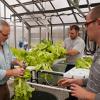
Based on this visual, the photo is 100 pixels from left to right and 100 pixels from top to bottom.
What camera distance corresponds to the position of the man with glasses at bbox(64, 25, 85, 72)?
12.4 ft

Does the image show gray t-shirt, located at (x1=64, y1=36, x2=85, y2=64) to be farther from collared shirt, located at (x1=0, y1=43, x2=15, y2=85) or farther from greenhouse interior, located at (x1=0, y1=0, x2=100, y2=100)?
collared shirt, located at (x1=0, y1=43, x2=15, y2=85)

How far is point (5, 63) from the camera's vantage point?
241 cm

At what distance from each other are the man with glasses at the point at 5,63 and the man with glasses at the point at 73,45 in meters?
1.41

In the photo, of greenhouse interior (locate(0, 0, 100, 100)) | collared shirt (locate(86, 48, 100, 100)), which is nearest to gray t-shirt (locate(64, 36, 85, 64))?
greenhouse interior (locate(0, 0, 100, 100))

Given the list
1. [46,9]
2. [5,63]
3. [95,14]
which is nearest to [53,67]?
[5,63]

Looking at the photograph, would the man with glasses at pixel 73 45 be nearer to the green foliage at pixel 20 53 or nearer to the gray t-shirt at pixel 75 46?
the gray t-shirt at pixel 75 46

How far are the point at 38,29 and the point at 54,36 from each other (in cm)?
102

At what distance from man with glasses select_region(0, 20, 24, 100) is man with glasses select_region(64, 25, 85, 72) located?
1.41m

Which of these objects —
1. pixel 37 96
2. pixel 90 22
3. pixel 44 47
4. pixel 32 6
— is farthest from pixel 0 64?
pixel 32 6

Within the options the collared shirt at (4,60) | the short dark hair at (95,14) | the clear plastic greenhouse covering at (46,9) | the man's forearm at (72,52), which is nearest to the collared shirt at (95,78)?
the short dark hair at (95,14)

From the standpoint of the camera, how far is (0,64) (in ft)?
7.68

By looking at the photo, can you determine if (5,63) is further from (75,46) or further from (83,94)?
(75,46)

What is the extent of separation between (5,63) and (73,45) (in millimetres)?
1827

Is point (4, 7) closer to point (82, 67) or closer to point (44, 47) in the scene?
point (44, 47)
